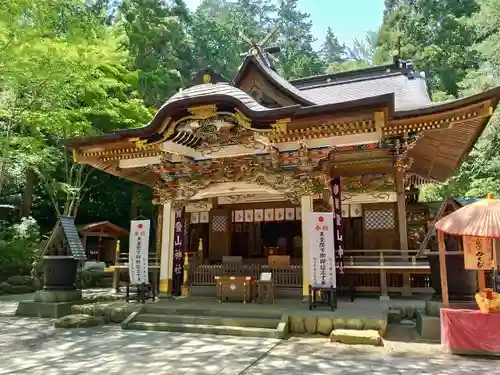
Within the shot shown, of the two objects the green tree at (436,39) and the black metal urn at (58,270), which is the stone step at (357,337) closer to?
the black metal urn at (58,270)

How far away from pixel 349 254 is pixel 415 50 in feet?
85.6

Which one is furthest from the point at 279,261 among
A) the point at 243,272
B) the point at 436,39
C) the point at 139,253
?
the point at 436,39

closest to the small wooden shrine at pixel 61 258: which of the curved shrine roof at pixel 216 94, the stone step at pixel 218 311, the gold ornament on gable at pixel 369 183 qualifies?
the stone step at pixel 218 311

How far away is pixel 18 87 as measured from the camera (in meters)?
9.28

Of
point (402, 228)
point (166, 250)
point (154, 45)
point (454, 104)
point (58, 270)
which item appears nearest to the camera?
point (454, 104)

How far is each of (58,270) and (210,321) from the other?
14.4 feet

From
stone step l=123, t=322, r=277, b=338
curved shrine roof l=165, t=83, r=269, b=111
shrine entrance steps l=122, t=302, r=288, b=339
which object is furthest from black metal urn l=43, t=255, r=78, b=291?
curved shrine roof l=165, t=83, r=269, b=111

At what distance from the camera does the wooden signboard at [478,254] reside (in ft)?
19.1

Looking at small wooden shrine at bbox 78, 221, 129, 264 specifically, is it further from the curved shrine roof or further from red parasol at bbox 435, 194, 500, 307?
red parasol at bbox 435, 194, 500, 307

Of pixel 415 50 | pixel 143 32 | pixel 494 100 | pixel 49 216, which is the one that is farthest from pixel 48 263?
pixel 415 50

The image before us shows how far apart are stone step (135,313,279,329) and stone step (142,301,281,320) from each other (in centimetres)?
16

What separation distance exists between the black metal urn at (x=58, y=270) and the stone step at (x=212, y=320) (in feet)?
8.85

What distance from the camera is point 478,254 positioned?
5.89 meters

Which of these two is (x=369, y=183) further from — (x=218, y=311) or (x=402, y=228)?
(x=218, y=311)
